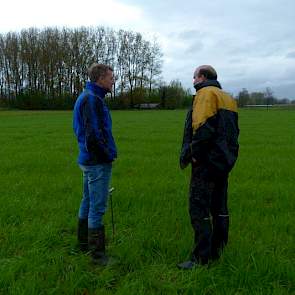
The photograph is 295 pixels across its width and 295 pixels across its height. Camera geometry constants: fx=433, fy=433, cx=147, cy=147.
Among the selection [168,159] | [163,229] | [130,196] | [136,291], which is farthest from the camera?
[168,159]

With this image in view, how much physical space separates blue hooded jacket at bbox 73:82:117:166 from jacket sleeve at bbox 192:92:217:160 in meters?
0.98

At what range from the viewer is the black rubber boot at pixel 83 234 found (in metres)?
5.24

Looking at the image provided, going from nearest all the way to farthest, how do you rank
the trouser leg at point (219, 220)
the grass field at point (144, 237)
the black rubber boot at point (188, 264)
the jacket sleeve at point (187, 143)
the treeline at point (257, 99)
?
the grass field at point (144, 237) < the jacket sleeve at point (187, 143) < the black rubber boot at point (188, 264) < the trouser leg at point (219, 220) < the treeline at point (257, 99)

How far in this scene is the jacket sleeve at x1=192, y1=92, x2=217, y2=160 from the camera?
4281mm

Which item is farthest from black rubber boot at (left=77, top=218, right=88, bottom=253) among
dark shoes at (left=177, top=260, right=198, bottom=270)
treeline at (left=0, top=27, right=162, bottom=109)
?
treeline at (left=0, top=27, right=162, bottom=109)

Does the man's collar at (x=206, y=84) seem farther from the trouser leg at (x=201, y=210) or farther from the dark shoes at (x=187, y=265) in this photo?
the dark shoes at (x=187, y=265)

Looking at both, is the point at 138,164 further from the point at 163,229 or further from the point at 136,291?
the point at 136,291

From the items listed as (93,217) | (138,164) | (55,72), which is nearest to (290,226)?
(93,217)

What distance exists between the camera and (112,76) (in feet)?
16.0

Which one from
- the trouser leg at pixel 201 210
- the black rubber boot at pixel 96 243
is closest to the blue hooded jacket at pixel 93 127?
the black rubber boot at pixel 96 243

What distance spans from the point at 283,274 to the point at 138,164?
7.58 meters

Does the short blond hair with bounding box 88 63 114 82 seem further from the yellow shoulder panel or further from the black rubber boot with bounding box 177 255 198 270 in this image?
the black rubber boot with bounding box 177 255 198 270

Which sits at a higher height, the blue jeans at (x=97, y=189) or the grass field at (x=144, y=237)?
the blue jeans at (x=97, y=189)

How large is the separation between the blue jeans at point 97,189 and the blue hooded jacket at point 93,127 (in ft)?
0.30
